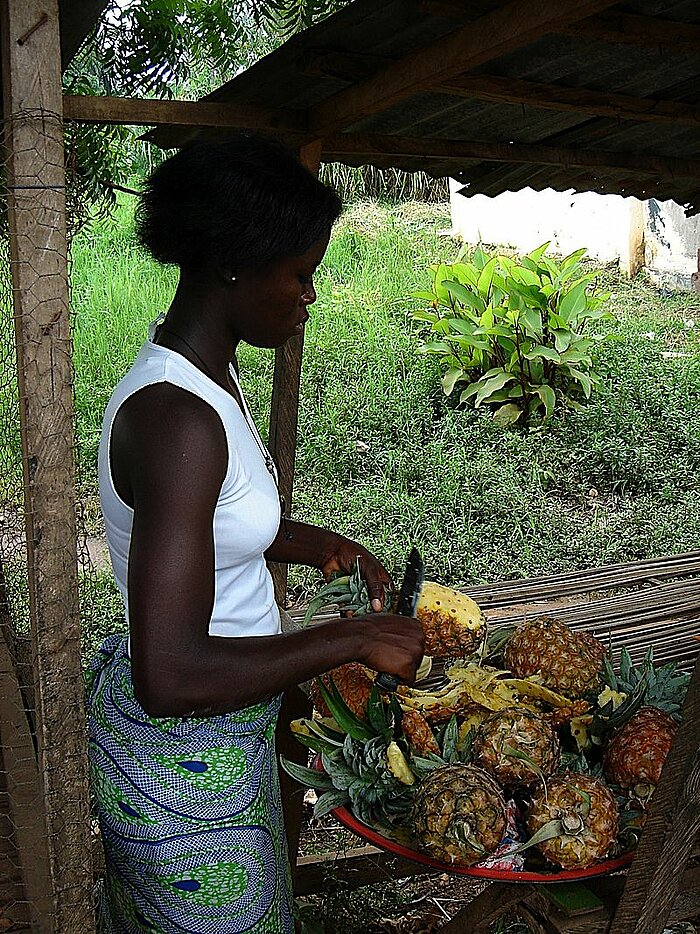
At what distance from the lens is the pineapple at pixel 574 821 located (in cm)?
155

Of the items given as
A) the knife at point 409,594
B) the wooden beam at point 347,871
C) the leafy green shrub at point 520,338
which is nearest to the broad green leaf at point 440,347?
the leafy green shrub at point 520,338

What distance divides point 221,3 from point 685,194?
200 centimetres

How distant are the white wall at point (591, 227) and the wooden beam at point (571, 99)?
7.03 meters

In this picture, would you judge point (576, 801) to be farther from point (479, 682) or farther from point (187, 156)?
point (187, 156)

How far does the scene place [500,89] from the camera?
7.98 feet

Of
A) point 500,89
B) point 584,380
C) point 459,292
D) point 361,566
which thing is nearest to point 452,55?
point 500,89

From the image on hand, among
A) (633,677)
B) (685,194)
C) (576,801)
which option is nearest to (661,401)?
(685,194)

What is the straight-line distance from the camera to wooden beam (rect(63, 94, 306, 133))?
226cm

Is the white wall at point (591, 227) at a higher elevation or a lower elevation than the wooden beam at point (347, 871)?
higher

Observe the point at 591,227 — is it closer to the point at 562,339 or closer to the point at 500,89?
the point at 562,339

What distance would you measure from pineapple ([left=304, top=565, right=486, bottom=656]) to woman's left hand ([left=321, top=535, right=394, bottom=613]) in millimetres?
17

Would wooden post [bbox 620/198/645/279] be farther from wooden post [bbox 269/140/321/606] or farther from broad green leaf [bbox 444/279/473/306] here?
wooden post [bbox 269/140/321/606]

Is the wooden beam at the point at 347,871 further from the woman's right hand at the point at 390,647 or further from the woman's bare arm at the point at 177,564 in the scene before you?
the woman's bare arm at the point at 177,564

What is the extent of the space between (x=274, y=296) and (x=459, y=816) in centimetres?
90
